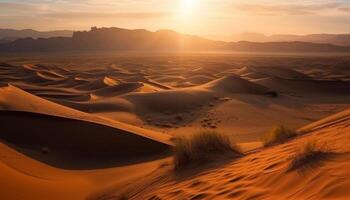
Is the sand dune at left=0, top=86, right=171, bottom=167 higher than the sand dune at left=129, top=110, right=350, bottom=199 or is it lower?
lower

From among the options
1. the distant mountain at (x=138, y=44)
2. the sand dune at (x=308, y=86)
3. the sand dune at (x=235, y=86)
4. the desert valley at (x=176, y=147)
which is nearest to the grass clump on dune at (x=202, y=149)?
the desert valley at (x=176, y=147)

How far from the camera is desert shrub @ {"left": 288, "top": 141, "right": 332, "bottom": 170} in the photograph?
18.3ft

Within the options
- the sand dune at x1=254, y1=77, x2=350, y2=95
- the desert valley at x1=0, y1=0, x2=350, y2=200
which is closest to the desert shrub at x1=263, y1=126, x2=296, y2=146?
the desert valley at x1=0, y1=0, x2=350, y2=200

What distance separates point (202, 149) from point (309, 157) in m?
2.92

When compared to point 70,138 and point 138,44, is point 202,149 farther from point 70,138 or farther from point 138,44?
point 138,44

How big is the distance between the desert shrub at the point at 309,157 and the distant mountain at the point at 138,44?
140 meters

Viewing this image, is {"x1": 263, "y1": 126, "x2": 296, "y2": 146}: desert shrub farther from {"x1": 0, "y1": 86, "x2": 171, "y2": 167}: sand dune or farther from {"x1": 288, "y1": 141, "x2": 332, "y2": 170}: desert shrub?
{"x1": 0, "y1": 86, "x2": 171, "y2": 167}: sand dune

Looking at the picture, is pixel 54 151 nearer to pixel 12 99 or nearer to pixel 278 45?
pixel 12 99

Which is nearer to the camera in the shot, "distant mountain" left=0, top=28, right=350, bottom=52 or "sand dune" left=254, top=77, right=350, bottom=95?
"sand dune" left=254, top=77, right=350, bottom=95

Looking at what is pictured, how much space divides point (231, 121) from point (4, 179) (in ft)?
48.0

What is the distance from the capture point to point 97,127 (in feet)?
42.4

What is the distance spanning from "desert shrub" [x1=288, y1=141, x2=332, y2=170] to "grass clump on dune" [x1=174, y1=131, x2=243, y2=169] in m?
2.45

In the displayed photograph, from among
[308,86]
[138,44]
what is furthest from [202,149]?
[138,44]

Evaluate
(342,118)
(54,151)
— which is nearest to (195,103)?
(54,151)
